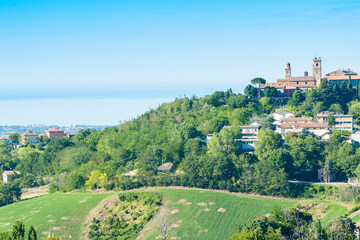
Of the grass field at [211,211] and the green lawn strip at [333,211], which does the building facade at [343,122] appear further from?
the green lawn strip at [333,211]

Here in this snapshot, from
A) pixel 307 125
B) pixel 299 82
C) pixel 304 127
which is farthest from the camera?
pixel 299 82

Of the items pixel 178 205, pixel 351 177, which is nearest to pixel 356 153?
pixel 351 177

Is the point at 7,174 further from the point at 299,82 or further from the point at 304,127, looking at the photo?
the point at 299,82

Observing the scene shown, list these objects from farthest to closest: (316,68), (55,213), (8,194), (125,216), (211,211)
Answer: (316,68) < (8,194) < (55,213) < (125,216) < (211,211)

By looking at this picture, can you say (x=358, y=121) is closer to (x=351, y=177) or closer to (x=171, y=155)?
(x=351, y=177)

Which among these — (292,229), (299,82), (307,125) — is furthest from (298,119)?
(292,229)

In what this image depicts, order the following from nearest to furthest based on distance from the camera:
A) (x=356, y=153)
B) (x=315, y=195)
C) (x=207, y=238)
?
(x=207, y=238) → (x=315, y=195) → (x=356, y=153)
